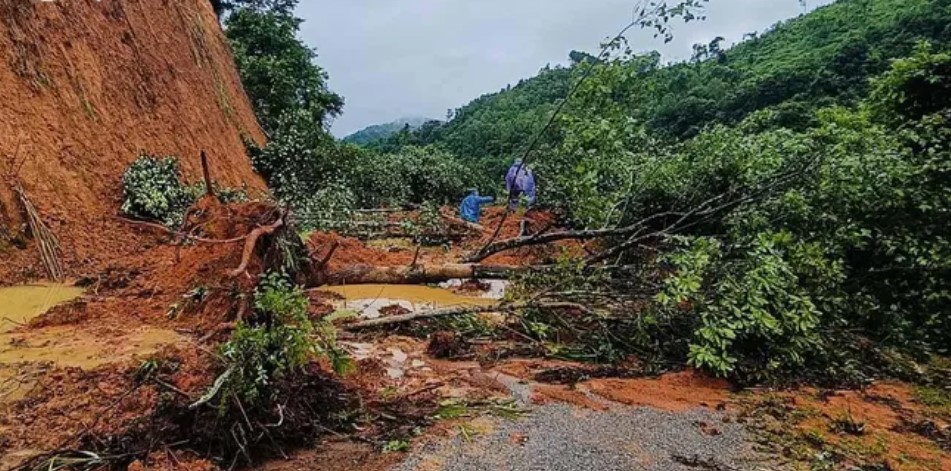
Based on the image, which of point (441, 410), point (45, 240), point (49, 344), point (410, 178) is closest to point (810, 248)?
point (441, 410)

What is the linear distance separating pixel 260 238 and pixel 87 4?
6753 mm

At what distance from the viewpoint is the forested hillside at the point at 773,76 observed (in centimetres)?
2031

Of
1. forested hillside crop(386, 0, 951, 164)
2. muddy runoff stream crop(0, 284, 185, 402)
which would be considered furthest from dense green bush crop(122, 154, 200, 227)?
forested hillside crop(386, 0, 951, 164)

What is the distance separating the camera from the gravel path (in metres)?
3.11

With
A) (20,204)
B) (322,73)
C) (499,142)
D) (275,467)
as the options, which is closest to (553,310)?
(275,467)

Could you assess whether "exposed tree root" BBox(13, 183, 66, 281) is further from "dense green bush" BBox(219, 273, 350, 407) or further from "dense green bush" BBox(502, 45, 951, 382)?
"dense green bush" BBox(502, 45, 951, 382)

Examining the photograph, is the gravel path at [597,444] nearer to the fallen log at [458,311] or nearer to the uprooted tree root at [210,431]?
the uprooted tree root at [210,431]

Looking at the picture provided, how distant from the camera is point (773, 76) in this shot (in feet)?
77.1

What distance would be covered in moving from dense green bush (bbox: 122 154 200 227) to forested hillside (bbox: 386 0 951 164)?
9.94 metres

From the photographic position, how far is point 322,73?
22.7m

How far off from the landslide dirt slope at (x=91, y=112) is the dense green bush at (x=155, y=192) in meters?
0.22

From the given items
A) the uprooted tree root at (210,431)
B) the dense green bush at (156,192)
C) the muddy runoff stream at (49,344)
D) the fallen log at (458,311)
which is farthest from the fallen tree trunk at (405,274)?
the uprooted tree root at (210,431)

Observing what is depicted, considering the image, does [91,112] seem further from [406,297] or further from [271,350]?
[271,350]

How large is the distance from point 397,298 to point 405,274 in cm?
54
